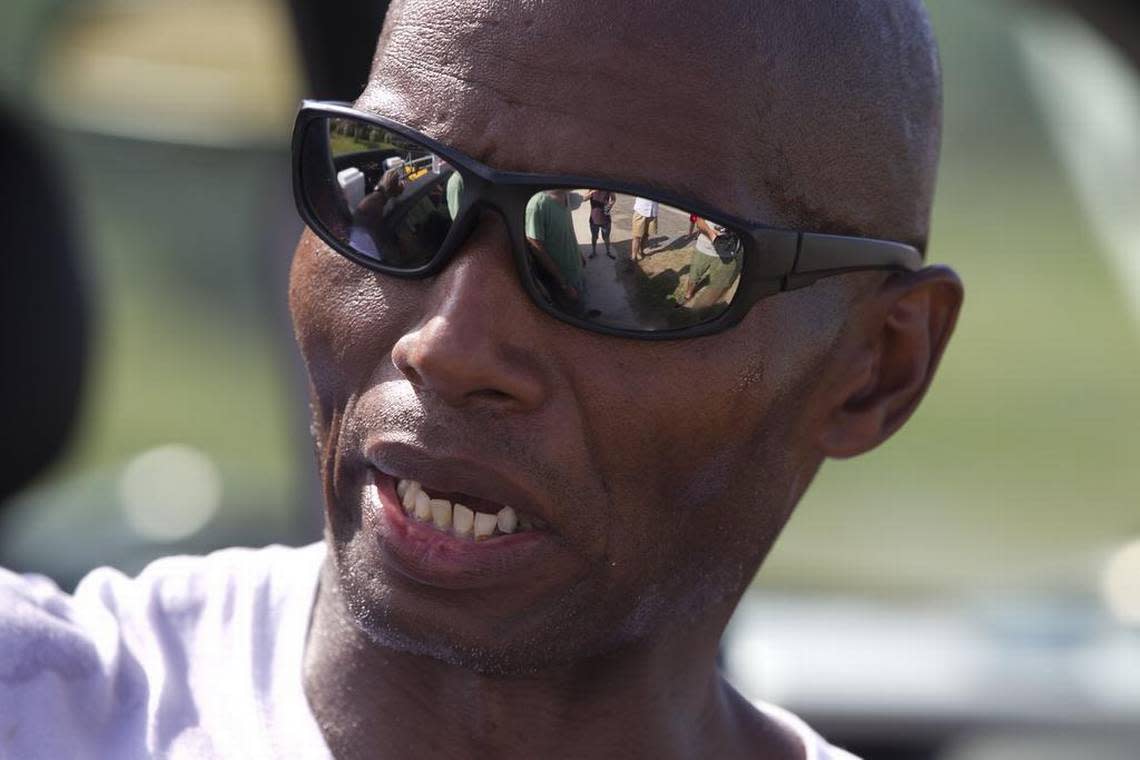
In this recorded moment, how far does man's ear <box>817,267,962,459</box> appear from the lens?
268 cm

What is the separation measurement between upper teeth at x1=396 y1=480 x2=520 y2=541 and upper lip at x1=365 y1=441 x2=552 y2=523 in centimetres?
2

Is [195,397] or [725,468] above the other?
[725,468]

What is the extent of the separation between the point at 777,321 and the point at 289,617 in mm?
791

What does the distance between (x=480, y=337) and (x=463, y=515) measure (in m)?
0.22

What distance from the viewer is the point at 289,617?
2.59 metres

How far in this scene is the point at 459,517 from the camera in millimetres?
2291

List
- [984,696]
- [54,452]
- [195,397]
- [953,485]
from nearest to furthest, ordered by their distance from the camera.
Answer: [54,452]
[984,696]
[953,485]
[195,397]

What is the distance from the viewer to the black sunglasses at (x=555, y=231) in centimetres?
226

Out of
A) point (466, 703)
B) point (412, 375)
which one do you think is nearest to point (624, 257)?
point (412, 375)

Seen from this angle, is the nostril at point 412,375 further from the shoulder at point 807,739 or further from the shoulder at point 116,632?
the shoulder at point 807,739

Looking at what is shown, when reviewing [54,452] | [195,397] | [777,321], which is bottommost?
[195,397]

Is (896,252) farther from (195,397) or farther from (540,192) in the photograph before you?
(195,397)

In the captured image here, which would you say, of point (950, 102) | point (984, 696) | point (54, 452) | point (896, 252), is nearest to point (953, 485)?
point (950, 102)

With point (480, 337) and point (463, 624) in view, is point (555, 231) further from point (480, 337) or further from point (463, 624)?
point (463, 624)
